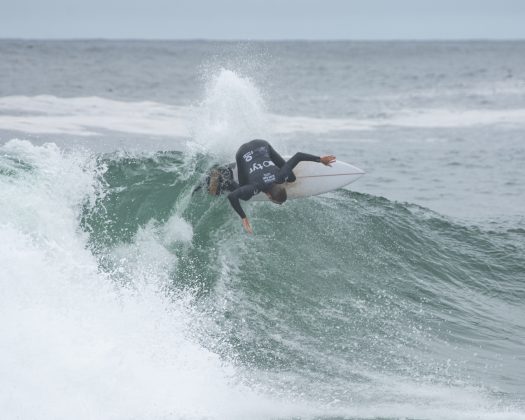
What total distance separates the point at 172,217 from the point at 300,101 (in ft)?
95.9

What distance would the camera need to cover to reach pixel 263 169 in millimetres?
10641

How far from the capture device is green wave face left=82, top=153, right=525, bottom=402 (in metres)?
8.71

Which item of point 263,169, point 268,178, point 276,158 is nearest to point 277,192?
point 268,178

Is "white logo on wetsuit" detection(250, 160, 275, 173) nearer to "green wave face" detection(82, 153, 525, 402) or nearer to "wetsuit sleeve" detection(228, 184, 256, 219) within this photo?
"wetsuit sleeve" detection(228, 184, 256, 219)

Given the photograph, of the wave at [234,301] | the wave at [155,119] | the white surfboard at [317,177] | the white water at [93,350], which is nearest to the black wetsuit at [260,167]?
the white surfboard at [317,177]

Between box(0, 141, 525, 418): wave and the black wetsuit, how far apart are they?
1128 mm

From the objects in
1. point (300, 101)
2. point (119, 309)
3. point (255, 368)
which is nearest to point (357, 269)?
Answer: point (255, 368)

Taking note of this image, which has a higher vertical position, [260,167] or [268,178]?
[260,167]

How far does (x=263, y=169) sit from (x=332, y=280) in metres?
1.81

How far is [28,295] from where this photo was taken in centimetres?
758

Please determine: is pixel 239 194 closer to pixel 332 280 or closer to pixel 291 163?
pixel 291 163

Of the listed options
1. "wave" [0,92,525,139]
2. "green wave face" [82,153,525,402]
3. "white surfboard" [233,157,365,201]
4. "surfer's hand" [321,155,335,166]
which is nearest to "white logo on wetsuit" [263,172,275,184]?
"surfer's hand" [321,155,335,166]

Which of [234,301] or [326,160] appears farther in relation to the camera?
[326,160]

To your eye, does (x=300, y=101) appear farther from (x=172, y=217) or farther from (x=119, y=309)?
(x=119, y=309)
